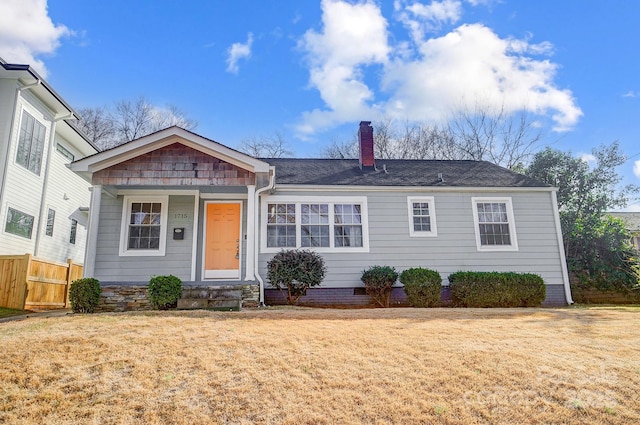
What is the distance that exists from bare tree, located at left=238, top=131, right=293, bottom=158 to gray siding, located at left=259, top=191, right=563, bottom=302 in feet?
53.2

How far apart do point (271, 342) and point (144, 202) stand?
7145 mm

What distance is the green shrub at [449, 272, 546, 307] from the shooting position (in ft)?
34.2

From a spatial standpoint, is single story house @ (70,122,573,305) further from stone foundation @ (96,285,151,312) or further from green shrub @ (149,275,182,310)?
green shrub @ (149,275,182,310)

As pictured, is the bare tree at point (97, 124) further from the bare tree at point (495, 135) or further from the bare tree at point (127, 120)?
the bare tree at point (495, 135)

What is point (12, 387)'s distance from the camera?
361 cm

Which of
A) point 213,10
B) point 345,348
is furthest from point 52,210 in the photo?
point 345,348

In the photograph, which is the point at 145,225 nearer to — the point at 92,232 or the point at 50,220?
the point at 92,232

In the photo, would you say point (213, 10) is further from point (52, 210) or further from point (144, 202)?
point (52, 210)

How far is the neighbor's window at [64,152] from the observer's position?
14.4 m

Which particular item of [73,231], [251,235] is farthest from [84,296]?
[73,231]

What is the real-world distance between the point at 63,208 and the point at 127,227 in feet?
19.6

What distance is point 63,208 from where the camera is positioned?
1438 cm

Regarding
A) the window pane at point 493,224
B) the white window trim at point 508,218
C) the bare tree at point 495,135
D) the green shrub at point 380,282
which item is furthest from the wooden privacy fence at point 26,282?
the bare tree at point 495,135

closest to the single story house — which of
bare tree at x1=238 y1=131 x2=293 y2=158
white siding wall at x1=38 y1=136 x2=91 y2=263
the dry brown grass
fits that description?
the dry brown grass
